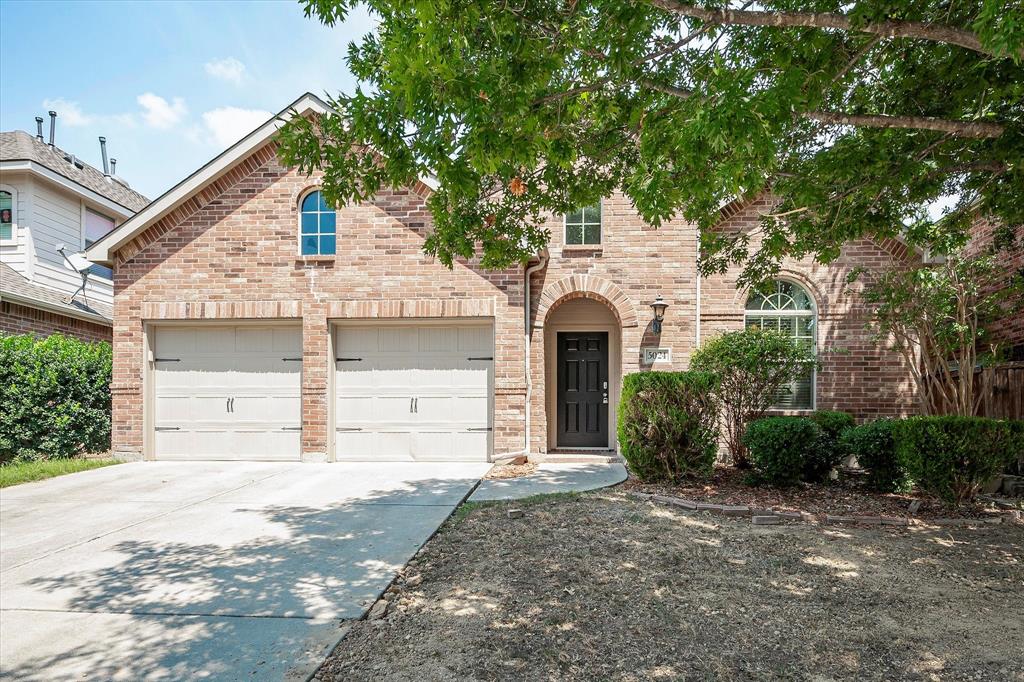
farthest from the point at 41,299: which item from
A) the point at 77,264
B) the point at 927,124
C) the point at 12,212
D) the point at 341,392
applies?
the point at 927,124

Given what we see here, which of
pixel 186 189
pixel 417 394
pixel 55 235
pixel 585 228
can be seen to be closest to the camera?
pixel 186 189

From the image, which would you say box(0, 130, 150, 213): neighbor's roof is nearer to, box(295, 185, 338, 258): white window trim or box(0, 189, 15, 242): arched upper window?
box(0, 189, 15, 242): arched upper window


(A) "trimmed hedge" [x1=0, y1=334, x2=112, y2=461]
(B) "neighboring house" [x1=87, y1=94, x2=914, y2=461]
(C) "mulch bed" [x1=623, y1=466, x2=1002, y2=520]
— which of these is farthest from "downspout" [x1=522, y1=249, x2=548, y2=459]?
(A) "trimmed hedge" [x1=0, y1=334, x2=112, y2=461]

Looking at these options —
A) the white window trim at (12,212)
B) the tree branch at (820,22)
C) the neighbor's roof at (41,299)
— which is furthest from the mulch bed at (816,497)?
the white window trim at (12,212)

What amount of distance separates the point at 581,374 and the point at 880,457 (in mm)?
4829

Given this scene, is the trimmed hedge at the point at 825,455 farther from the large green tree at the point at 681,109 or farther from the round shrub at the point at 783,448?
the large green tree at the point at 681,109

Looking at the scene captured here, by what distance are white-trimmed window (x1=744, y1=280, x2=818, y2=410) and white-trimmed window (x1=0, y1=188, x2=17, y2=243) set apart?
1460cm

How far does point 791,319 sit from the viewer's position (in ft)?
32.4

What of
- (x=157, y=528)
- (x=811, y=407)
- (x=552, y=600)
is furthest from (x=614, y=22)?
(x=811, y=407)

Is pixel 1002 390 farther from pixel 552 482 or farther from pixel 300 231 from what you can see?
pixel 300 231

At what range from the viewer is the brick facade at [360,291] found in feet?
30.9

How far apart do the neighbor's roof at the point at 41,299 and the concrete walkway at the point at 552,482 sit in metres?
9.09

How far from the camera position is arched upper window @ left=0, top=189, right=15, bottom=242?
12.5 meters

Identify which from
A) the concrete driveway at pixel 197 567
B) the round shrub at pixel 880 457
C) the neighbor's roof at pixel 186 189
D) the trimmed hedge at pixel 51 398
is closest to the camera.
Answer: the concrete driveway at pixel 197 567
